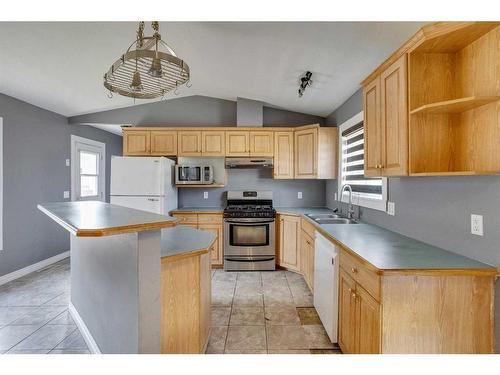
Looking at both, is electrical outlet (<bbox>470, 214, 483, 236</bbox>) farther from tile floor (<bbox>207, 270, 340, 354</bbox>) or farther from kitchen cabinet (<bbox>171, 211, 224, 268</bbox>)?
kitchen cabinet (<bbox>171, 211, 224, 268</bbox>)

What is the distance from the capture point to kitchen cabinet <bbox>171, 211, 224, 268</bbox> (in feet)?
12.9

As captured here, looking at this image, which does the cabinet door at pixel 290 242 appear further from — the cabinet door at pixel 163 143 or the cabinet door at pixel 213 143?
the cabinet door at pixel 163 143

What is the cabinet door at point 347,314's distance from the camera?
66.6 inches

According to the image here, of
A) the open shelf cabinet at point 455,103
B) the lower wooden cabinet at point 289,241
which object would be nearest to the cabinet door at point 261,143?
the lower wooden cabinet at point 289,241

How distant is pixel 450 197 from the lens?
162cm

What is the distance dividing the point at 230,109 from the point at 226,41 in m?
2.00

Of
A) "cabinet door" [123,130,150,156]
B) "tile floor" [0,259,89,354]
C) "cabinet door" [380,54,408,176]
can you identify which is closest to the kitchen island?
"tile floor" [0,259,89,354]

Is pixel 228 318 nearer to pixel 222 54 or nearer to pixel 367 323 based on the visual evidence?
pixel 367 323

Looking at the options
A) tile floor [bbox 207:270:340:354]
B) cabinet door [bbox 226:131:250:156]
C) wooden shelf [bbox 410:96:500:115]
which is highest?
cabinet door [bbox 226:131:250:156]

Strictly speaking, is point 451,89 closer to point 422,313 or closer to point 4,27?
point 422,313

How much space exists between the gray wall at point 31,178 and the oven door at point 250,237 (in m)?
2.82

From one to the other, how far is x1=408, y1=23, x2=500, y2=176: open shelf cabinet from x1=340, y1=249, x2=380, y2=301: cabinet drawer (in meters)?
0.65

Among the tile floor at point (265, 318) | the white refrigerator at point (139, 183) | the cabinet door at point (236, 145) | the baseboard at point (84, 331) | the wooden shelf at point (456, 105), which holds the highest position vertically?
the cabinet door at point (236, 145)

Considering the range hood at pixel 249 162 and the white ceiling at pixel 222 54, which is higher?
the white ceiling at pixel 222 54
